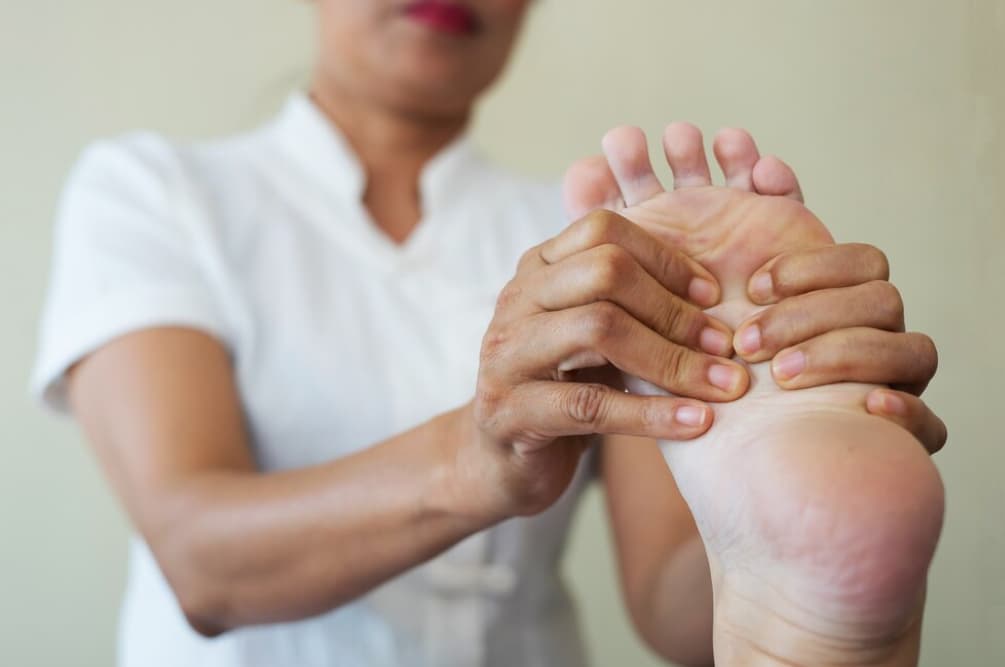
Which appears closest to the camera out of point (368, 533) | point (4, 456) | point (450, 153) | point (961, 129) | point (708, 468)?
point (708, 468)

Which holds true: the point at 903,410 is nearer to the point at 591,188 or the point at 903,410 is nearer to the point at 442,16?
the point at 591,188

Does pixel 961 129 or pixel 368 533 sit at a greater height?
pixel 961 129

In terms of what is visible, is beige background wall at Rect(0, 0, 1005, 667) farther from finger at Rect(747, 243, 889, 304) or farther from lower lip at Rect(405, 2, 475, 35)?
finger at Rect(747, 243, 889, 304)

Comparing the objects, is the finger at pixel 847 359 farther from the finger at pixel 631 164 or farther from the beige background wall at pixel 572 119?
the beige background wall at pixel 572 119

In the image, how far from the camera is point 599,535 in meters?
→ 1.22

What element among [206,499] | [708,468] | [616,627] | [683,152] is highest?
[683,152]

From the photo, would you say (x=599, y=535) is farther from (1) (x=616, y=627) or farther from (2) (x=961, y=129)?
(2) (x=961, y=129)

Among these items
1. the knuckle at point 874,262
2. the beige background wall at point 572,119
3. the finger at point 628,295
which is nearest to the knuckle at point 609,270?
the finger at point 628,295

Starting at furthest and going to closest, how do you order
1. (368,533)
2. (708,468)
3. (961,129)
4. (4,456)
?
(4,456) → (961,129) → (368,533) → (708,468)

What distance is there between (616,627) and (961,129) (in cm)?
65

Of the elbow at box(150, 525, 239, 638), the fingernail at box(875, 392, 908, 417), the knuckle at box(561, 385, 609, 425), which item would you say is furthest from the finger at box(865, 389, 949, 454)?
the elbow at box(150, 525, 239, 638)

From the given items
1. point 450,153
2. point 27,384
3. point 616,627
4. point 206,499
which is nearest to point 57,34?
point 27,384

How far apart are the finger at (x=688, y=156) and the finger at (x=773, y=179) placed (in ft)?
0.07

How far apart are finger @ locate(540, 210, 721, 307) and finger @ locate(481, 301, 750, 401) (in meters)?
0.03
